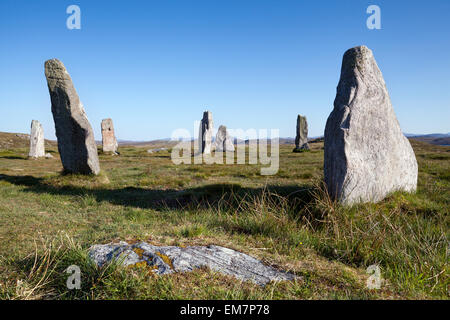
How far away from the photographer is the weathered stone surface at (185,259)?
264 cm

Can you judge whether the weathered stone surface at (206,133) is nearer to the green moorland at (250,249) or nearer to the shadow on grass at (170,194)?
the shadow on grass at (170,194)

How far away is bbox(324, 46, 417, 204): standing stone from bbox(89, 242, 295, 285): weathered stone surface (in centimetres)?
326

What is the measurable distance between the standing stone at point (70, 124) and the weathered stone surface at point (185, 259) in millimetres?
8506

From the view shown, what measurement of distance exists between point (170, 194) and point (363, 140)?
Answer: 547 cm

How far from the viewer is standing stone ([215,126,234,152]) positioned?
30094 mm

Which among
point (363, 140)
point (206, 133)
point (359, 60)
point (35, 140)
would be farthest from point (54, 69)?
point (206, 133)

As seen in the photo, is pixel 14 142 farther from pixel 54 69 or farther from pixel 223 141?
pixel 54 69

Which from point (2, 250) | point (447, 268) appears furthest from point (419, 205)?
point (2, 250)

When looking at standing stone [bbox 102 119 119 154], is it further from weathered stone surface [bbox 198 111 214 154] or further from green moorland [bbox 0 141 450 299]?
green moorland [bbox 0 141 450 299]

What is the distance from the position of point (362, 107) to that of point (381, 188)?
5.90 feet

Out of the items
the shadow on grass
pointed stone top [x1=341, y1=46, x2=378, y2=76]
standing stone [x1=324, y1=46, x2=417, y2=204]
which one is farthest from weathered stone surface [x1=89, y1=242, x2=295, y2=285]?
pointed stone top [x1=341, y1=46, x2=378, y2=76]
